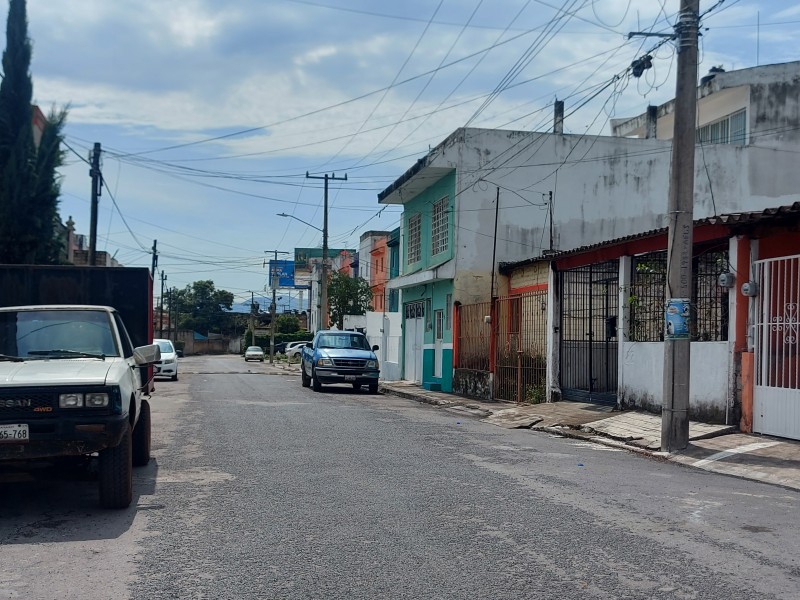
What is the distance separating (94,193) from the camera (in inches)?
1132

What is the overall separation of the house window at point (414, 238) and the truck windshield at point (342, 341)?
6109mm

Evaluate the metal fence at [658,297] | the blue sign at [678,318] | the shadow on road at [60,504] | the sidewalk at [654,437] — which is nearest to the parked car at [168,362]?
the sidewalk at [654,437]

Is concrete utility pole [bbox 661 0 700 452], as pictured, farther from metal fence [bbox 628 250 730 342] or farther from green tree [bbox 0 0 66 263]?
green tree [bbox 0 0 66 263]

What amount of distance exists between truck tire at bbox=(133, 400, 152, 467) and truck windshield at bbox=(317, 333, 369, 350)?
16396mm

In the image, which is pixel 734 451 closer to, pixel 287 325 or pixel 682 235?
pixel 682 235

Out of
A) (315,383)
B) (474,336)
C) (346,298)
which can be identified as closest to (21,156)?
(315,383)

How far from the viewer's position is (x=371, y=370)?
25.6 m

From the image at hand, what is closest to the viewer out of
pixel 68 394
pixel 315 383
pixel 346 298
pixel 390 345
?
pixel 68 394

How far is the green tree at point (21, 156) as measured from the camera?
17.8 m

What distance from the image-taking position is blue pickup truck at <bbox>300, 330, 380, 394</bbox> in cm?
2530

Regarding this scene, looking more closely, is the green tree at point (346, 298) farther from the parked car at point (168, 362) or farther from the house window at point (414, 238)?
the parked car at point (168, 362)

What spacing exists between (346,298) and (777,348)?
40.5 m

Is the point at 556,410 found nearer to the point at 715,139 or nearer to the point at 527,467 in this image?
the point at 527,467

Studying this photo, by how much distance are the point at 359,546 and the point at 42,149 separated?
1489cm
